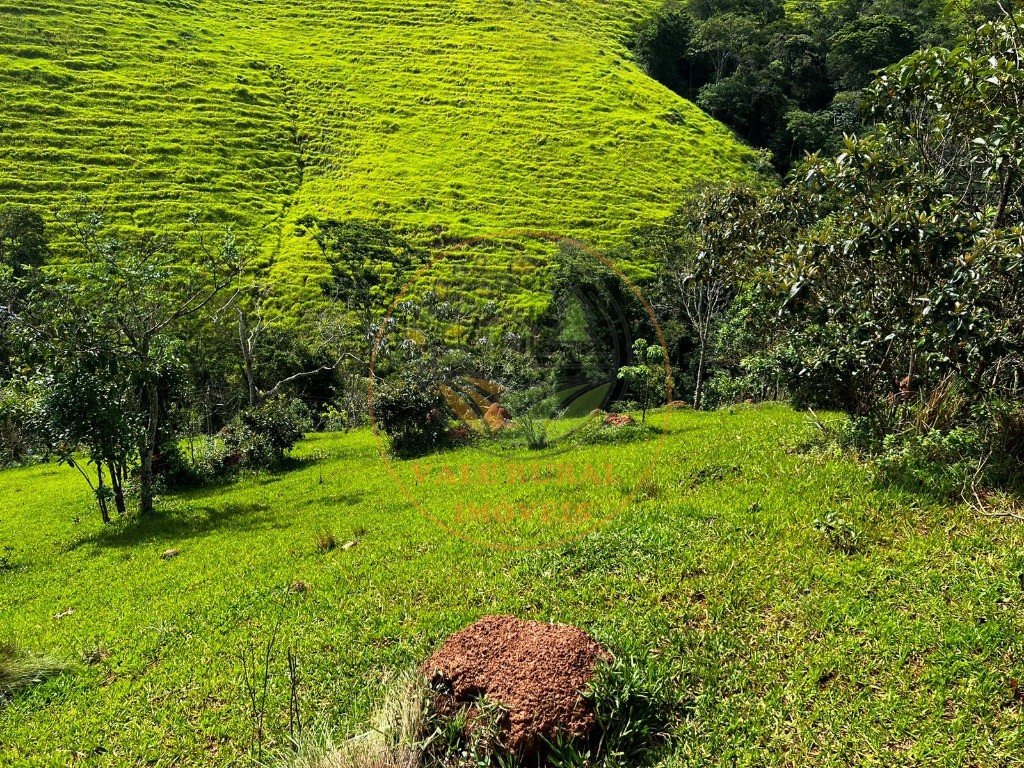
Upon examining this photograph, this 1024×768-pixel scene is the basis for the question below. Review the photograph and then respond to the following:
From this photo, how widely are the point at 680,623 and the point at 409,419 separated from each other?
514 inches

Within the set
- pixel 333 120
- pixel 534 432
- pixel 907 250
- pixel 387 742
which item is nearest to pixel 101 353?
pixel 534 432

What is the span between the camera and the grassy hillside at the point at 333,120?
45781mm

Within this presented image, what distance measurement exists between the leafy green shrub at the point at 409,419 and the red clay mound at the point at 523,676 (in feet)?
40.5

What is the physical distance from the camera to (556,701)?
3305 millimetres

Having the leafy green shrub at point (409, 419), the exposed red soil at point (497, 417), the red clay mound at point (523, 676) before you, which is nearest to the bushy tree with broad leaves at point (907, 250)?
the exposed red soil at point (497, 417)

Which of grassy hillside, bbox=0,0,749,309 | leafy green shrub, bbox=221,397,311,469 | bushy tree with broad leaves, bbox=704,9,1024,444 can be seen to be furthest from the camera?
grassy hillside, bbox=0,0,749,309

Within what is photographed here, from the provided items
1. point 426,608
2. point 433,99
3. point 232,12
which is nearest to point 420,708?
point 426,608

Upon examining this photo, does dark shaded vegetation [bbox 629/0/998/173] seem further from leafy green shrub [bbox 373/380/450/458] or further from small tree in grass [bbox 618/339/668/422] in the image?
leafy green shrub [bbox 373/380/450/458]

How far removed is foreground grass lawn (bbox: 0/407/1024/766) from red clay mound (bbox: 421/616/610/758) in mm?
582

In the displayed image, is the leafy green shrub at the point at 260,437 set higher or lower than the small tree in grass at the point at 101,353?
lower

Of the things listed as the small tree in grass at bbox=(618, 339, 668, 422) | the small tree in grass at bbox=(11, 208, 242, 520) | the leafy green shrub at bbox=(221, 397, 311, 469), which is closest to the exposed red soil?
the small tree in grass at bbox=(618, 339, 668, 422)

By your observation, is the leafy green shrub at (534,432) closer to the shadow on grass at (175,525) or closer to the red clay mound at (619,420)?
the red clay mound at (619,420)

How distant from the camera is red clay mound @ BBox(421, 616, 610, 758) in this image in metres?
3.24

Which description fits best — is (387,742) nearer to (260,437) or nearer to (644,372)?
(644,372)
